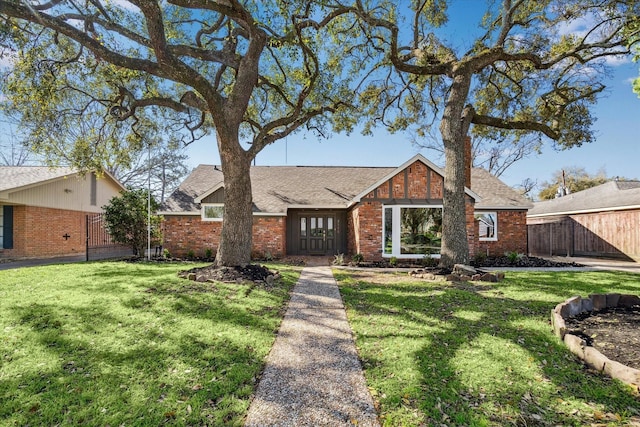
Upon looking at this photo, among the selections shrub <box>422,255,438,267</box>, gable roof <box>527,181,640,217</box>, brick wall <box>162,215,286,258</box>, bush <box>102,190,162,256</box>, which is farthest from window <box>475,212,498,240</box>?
bush <box>102,190,162,256</box>

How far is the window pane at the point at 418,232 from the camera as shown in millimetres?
13305

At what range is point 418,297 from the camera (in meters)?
6.86

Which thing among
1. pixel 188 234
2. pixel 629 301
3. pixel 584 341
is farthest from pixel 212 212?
pixel 629 301

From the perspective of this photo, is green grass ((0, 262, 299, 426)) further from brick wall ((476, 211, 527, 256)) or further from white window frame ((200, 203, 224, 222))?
brick wall ((476, 211, 527, 256))

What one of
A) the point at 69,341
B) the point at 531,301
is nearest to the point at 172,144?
the point at 69,341

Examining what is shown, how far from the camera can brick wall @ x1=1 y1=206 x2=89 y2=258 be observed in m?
14.6

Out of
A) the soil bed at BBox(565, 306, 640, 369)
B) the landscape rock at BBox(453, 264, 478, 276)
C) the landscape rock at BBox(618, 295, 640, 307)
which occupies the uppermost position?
the landscape rock at BBox(453, 264, 478, 276)

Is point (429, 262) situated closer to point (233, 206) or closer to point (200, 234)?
point (233, 206)

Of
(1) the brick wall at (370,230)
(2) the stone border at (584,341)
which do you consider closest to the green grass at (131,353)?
(2) the stone border at (584,341)

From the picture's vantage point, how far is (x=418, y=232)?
13.4 metres

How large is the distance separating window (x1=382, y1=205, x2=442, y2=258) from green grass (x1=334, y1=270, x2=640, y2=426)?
640cm

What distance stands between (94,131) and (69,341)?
35.6ft

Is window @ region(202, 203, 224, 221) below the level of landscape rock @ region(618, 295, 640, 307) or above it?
above

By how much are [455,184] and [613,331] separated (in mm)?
5867
